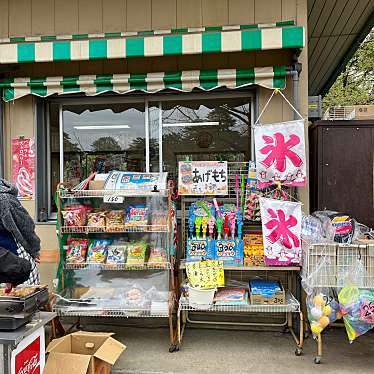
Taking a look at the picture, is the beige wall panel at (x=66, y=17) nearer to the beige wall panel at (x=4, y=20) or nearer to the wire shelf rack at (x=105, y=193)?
the beige wall panel at (x=4, y=20)

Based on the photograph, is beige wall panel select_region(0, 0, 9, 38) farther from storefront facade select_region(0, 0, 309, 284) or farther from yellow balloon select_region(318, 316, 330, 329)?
yellow balloon select_region(318, 316, 330, 329)

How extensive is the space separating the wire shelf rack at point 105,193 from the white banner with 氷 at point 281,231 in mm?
1042

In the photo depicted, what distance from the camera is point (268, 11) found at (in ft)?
14.5

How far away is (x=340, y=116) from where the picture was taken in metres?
4.99

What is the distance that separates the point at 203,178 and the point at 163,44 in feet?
4.75

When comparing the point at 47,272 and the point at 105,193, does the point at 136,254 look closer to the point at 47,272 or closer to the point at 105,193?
the point at 105,193

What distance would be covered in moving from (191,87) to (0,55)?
6.84 feet

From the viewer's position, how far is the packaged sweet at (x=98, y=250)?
418 cm

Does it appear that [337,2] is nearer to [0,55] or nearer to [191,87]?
[191,87]

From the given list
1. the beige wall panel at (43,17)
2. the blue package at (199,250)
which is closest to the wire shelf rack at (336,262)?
the blue package at (199,250)

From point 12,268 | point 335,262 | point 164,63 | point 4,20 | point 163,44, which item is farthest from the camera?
point 4,20

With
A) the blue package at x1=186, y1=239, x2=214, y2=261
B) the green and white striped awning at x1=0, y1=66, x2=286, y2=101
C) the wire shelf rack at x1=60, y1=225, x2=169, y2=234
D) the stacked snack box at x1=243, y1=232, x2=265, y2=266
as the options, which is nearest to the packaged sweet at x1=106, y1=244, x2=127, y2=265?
the wire shelf rack at x1=60, y1=225, x2=169, y2=234

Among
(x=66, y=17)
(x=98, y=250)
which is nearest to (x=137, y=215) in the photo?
(x=98, y=250)

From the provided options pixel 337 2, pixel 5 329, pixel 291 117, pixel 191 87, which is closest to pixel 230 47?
pixel 191 87
